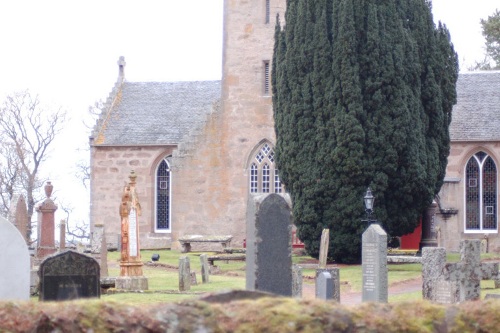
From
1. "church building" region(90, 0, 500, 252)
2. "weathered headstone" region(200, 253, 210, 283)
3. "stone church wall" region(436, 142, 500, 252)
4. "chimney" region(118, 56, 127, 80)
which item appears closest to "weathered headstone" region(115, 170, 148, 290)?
"weathered headstone" region(200, 253, 210, 283)

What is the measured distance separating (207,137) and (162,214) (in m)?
5.60

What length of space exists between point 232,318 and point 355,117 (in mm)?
24686

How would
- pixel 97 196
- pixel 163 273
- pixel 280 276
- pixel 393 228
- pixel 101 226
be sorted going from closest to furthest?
pixel 280 276 → pixel 101 226 → pixel 163 273 → pixel 393 228 → pixel 97 196

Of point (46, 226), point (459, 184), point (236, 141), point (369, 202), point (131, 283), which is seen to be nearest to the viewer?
point (131, 283)

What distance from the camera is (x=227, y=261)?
3356cm

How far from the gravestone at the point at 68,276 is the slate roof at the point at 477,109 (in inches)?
1170

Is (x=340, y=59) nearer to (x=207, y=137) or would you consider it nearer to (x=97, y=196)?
(x=207, y=137)

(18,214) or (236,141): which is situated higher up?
(236,141)

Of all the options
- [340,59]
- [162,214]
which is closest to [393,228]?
[340,59]

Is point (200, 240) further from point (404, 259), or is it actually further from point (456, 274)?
point (456, 274)

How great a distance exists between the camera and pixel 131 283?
72.9 ft

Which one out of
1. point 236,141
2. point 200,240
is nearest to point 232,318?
point 200,240

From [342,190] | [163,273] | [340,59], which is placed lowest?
[163,273]

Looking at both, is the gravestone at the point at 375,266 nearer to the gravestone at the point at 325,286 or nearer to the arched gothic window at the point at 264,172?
the gravestone at the point at 325,286
